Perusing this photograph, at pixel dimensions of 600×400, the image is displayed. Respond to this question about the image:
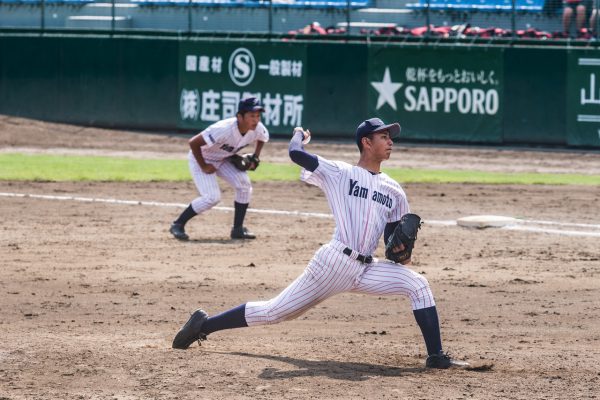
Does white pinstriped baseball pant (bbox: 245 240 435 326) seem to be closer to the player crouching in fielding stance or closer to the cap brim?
the player crouching in fielding stance

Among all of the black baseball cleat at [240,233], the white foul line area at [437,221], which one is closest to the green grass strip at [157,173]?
the white foul line area at [437,221]

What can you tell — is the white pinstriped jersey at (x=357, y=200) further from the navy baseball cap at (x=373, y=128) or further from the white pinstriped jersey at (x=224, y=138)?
the white pinstriped jersey at (x=224, y=138)

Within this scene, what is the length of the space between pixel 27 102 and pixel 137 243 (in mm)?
14608

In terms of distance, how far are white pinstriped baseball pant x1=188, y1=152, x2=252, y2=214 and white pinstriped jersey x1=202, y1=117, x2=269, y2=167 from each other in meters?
0.15

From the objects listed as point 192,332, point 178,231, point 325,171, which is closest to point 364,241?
point 325,171

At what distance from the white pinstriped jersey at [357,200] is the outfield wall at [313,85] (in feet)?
49.6

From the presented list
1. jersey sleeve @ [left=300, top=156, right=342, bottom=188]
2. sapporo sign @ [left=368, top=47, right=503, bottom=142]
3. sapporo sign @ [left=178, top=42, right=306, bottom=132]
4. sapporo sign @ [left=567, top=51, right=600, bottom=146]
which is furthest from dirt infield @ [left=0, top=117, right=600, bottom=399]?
sapporo sign @ [left=178, top=42, right=306, bottom=132]

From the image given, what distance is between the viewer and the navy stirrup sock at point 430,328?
7109 millimetres

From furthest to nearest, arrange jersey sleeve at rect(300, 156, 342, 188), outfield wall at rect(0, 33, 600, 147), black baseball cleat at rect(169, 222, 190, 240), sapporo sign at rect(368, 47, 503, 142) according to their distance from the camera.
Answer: sapporo sign at rect(368, 47, 503, 142)
outfield wall at rect(0, 33, 600, 147)
black baseball cleat at rect(169, 222, 190, 240)
jersey sleeve at rect(300, 156, 342, 188)

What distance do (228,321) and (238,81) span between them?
57.4ft

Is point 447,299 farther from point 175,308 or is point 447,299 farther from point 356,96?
point 356,96

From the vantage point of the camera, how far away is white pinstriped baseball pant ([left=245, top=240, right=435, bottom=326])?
7.14 metres

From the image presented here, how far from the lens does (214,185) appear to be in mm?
13008

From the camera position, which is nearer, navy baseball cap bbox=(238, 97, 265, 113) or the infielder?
navy baseball cap bbox=(238, 97, 265, 113)
